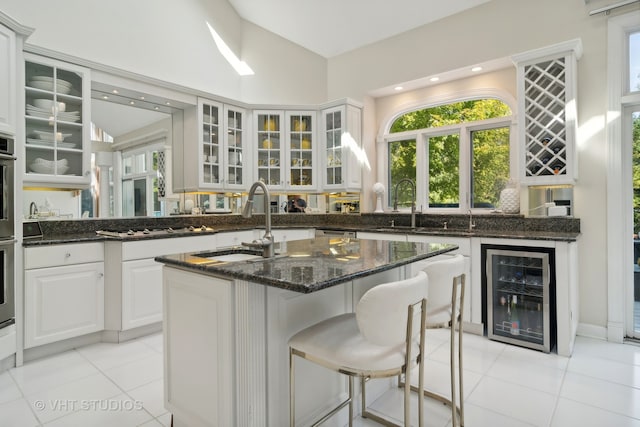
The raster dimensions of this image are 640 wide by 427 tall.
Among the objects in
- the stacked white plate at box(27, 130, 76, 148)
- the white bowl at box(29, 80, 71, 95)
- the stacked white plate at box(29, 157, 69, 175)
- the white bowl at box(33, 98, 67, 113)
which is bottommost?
the stacked white plate at box(29, 157, 69, 175)

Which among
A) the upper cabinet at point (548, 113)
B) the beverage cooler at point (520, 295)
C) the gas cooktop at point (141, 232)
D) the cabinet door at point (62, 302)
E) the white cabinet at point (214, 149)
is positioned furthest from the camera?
the white cabinet at point (214, 149)

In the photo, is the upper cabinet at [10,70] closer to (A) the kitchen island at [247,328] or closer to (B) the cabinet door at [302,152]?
(A) the kitchen island at [247,328]

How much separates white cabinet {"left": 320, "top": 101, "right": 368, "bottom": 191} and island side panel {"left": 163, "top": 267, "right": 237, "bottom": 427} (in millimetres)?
3235

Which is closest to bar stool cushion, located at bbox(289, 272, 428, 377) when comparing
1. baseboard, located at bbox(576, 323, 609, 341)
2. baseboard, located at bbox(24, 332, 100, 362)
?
baseboard, located at bbox(24, 332, 100, 362)

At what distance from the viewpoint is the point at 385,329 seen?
132 centimetres

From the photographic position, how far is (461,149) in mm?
4199

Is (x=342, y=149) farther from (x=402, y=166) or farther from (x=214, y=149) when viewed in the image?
(x=214, y=149)

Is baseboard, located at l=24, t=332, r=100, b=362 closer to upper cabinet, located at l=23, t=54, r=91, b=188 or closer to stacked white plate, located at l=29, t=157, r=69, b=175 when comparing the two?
upper cabinet, located at l=23, t=54, r=91, b=188

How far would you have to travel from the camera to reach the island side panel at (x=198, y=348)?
4.96ft

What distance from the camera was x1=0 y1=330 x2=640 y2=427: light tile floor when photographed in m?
1.99

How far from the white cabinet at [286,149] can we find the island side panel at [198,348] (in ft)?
10.7

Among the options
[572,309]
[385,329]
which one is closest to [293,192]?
[572,309]

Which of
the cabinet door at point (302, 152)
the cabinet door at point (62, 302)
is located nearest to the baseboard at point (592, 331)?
the cabinet door at point (302, 152)

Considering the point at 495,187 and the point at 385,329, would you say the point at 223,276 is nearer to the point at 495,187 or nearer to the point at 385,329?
the point at 385,329
